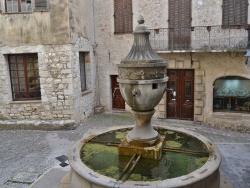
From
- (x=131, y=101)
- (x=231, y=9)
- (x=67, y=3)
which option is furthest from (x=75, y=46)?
(x=231, y=9)

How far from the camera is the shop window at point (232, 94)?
9.05 metres

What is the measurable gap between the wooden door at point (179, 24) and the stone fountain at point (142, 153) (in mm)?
5210

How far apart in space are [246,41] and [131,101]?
6104 millimetres

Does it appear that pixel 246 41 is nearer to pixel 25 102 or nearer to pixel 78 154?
pixel 78 154

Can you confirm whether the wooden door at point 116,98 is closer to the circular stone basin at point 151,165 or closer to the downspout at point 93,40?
the downspout at point 93,40

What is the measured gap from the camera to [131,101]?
4.63m

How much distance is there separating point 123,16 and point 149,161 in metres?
7.62

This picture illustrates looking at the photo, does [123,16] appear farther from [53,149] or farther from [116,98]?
[53,149]

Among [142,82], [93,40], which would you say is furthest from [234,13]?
[142,82]

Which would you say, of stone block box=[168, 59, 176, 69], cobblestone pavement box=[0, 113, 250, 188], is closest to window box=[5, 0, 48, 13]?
cobblestone pavement box=[0, 113, 250, 188]

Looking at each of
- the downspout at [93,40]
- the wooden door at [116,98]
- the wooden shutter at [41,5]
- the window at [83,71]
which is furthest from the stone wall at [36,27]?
the wooden door at [116,98]

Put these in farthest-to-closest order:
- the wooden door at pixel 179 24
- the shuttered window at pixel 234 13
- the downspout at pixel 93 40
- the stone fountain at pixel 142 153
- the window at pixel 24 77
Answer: the downspout at pixel 93 40
the wooden door at pixel 179 24
the window at pixel 24 77
the shuttered window at pixel 234 13
the stone fountain at pixel 142 153

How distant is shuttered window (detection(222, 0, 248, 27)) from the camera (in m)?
8.77

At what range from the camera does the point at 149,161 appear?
4586mm
